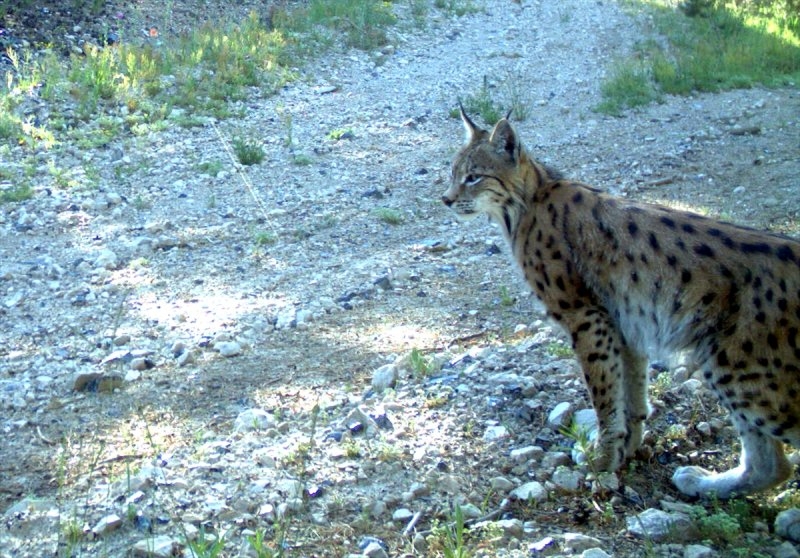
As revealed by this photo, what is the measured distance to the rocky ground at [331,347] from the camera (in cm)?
526

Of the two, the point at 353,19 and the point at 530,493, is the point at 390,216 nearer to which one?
the point at 530,493

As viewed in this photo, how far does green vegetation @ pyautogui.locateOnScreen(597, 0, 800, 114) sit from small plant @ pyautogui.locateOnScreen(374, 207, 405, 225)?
186 inches

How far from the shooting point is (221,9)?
18094mm

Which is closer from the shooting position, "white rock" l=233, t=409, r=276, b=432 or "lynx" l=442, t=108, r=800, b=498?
"lynx" l=442, t=108, r=800, b=498

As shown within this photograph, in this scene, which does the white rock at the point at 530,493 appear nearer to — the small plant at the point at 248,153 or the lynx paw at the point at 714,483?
the lynx paw at the point at 714,483

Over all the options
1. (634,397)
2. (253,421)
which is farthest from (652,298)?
→ (253,421)

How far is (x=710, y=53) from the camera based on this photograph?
16.3m

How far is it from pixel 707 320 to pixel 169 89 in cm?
990

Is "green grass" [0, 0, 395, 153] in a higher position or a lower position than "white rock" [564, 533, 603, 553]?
lower

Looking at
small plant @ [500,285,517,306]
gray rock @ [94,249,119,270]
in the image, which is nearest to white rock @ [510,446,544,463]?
small plant @ [500,285,517,306]

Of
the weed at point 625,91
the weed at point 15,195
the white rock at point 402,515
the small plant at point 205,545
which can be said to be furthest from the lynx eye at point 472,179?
the weed at point 625,91

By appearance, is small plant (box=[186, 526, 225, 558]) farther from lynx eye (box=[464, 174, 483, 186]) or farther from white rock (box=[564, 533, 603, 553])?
lynx eye (box=[464, 174, 483, 186])

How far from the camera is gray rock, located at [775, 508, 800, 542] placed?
5309mm

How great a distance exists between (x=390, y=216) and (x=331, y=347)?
3.11 metres
